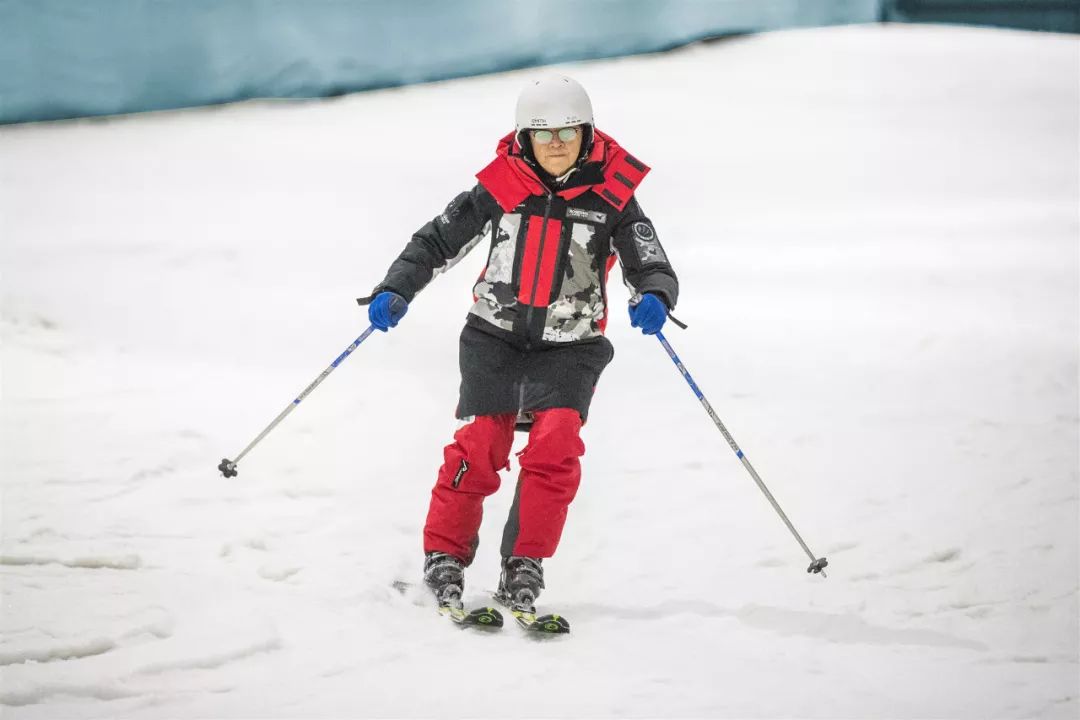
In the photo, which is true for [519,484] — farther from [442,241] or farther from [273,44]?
[273,44]

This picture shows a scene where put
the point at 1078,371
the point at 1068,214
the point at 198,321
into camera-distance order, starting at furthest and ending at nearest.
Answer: the point at 1068,214 → the point at 198,321 → the point at 1078,371

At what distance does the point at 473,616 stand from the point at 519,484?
0.38 metres

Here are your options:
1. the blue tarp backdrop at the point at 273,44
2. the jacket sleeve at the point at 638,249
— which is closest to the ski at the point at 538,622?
the jacket sleeve at the point at 638,249

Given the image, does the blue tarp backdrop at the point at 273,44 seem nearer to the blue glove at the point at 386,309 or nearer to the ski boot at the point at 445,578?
the blue glove at the point at 386,309

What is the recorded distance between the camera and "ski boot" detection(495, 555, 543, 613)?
8.49 feet

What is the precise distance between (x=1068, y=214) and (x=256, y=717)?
540 centimetres

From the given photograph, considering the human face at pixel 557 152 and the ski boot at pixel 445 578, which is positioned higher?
the human face at pixel 557 152

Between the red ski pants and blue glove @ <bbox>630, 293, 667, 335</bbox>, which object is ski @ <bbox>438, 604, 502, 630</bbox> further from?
blue glove @ <bbox>630, 293, 667, 335</bbox>

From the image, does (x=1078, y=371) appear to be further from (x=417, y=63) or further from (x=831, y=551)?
(x=417, y=63)

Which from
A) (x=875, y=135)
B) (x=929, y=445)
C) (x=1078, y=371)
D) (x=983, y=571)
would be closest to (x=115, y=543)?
(x=983, y=571)

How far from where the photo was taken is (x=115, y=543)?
288 centimetres

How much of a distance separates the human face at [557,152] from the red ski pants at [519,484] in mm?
641

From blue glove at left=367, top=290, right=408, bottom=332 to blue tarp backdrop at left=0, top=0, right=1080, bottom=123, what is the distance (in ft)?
15.8

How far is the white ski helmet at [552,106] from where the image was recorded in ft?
8.66
